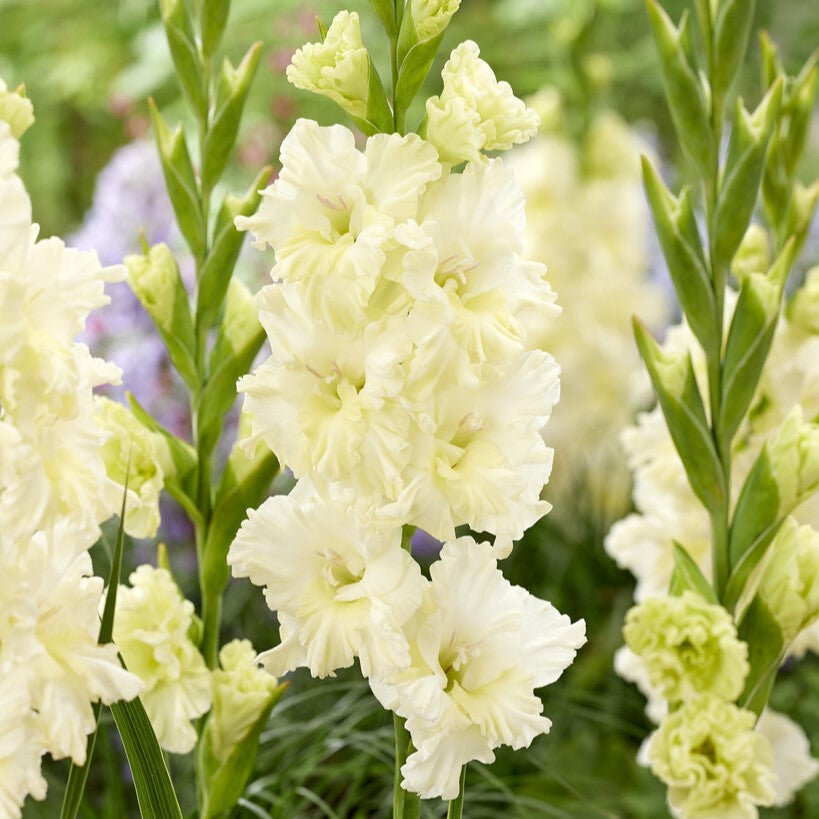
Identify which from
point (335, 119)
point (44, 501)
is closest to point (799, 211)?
Result: point (44, 501)

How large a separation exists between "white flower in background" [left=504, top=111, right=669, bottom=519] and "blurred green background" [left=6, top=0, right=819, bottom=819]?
0.16 ft

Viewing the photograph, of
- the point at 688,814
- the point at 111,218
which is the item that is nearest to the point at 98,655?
the point at 688,814

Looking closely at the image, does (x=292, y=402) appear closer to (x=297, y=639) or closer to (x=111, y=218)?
(x=297, y=639)

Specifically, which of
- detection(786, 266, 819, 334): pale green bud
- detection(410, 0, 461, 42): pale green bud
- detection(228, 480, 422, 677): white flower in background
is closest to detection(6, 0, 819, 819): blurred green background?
detection(228, 480, 422, 677): white flower in background

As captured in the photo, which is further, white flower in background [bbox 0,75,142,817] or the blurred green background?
the blurred green background

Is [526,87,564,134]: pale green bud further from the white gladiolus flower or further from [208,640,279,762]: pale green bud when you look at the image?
the white gladiolus flower

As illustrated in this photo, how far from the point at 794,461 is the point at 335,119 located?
2100mm

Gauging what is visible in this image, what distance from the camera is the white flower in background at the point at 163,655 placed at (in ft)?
2.52

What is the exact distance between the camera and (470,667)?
0.66 meters

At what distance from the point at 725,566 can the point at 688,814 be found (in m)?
0.16

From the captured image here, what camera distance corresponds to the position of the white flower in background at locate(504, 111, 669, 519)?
176 centimetres

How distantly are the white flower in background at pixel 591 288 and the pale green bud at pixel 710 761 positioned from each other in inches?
34.1

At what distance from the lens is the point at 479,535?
1.52 m

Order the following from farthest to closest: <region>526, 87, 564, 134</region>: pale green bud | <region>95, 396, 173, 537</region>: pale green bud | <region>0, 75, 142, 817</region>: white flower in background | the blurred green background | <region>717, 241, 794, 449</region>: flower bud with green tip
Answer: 1. <region>526, 87, 564, 134</region>: pale green bud
2. the blurred green background
3. <region>717, 241, 794, 449</region>: flower bud with green tip
4. <region>95, 396, 173, 537</region>: pale green bud
5. <region>0, 75, 142, 817</region>: white flower in background
